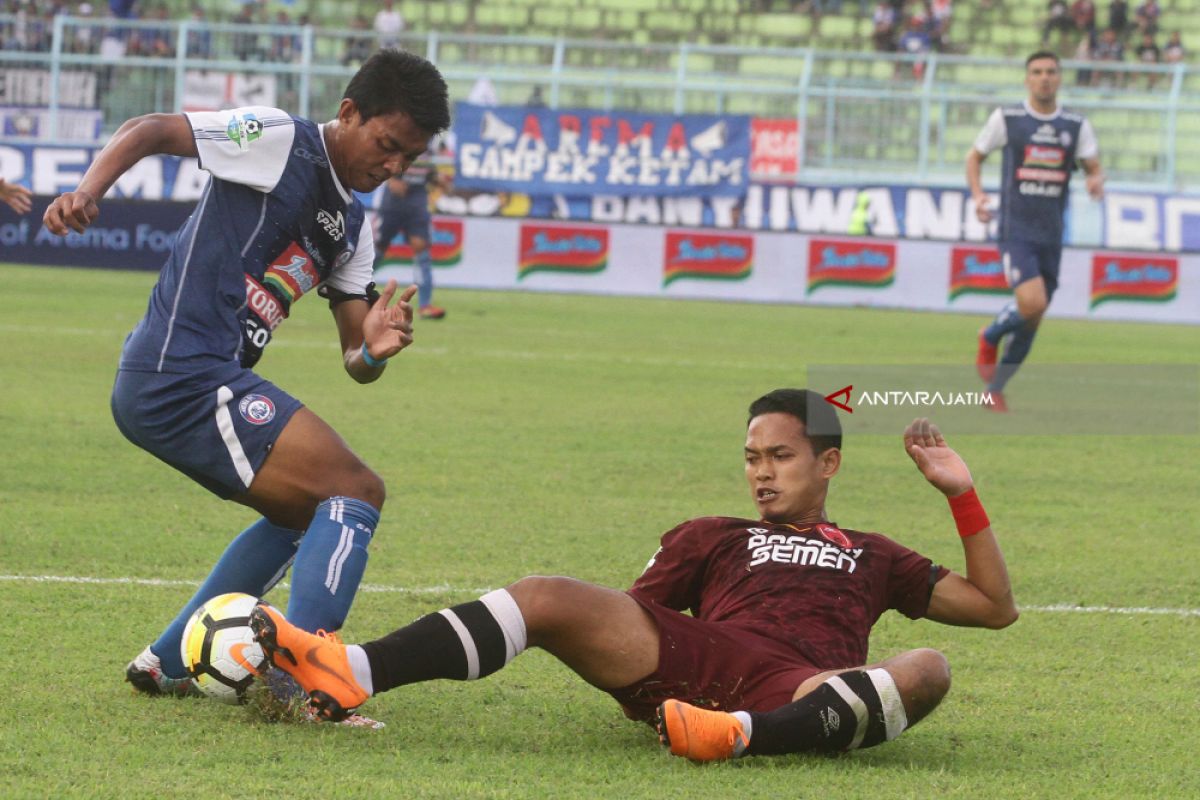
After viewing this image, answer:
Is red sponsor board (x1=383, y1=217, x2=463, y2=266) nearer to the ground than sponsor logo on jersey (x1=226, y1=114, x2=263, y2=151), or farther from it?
nearer to the ground

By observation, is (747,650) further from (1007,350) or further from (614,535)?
(1007,350)

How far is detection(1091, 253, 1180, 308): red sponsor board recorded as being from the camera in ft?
67.5

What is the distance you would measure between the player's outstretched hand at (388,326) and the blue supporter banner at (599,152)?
66.3 feet

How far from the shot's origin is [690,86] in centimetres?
2553

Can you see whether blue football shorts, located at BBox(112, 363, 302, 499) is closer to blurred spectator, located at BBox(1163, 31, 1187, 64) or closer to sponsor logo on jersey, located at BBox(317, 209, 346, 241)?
sponsor logo on jersey, located at BBox(317, 209, 346, 241)

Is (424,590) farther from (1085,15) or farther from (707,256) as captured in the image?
(1085,15)

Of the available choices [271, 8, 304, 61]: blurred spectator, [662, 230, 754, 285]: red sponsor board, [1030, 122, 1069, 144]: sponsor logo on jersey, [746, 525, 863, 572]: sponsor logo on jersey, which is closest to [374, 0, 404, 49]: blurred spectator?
[271, 8, 304, 61]: blurred spectator

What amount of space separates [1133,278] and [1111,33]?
9843 mm

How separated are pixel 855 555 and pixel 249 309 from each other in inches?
65.7

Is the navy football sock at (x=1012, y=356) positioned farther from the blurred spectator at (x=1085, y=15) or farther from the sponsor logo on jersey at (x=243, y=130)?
the blurred spectator at (x=1085, y=15)

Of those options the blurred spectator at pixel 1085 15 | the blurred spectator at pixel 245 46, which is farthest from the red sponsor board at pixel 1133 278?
the blurred spectator at pixel 245 46

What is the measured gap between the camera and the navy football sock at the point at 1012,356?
12156 mm

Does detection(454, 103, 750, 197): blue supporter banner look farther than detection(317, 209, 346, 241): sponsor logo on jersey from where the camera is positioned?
Yes

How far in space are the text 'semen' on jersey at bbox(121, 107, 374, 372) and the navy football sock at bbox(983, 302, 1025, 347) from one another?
8130 millimetres
